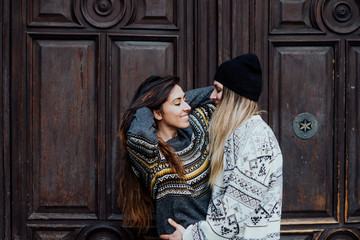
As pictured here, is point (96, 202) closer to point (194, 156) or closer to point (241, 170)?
point (194, 156)

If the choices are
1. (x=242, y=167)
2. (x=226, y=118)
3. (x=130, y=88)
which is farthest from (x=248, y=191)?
(x=130, y=88)

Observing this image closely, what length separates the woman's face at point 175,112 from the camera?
Answer: 98.6 inches

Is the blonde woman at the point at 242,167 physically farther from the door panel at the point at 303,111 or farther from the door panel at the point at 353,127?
the door panel at the point at 353,127

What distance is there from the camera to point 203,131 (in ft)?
8.52

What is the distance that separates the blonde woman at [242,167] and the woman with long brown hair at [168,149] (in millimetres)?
102

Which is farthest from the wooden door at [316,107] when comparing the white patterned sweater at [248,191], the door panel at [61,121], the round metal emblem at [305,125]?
the door panel at [61,121]

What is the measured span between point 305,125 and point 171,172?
3.44 feet

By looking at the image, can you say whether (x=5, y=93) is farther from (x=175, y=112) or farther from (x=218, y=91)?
(x=218, y=91)

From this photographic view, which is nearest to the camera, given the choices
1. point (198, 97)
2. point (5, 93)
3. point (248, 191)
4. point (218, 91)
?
point (248, 191)

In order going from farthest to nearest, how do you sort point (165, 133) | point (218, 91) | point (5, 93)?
point (5, 93)
point (165, 133)
point (218, 91)

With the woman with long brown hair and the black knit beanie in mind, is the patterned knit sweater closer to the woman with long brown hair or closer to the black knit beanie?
the woman with long brown hair

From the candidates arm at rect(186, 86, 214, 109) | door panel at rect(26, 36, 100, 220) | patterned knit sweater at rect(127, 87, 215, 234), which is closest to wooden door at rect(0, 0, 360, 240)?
door panel at rect(26, 36, 100, 220)

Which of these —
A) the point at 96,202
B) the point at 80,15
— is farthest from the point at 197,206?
the point at 80,15

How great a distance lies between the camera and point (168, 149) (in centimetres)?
244
